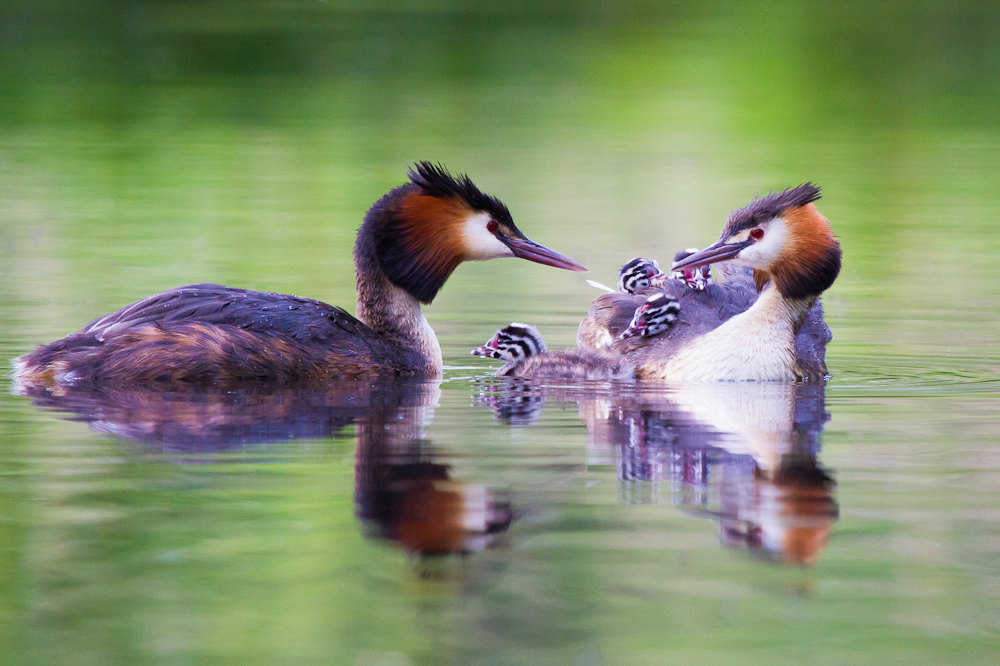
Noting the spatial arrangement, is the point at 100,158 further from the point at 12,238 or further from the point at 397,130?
the point at 12,238

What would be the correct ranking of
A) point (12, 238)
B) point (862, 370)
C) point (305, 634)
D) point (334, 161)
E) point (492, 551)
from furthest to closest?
point (334, 161), point (12, 238), point (862, 370), point (492, 551), point (305, 634)

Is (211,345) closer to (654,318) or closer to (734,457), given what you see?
(654,318)

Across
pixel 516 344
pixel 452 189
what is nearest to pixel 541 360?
pixel 516 344

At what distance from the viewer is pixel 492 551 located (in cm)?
464

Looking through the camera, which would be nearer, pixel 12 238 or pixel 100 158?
pixel 12 238

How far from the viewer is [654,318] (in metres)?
8.30

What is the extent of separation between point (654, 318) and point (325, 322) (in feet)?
5.77

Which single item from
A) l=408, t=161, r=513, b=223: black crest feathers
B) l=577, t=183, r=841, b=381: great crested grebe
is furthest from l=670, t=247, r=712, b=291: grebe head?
l=408, t=161, r=513, b=223: black crest feathers

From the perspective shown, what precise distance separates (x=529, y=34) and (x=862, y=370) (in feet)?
82.7

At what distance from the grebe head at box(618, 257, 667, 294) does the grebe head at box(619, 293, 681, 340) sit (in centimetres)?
72

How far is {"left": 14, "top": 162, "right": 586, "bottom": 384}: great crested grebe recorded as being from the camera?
7137 millimetres

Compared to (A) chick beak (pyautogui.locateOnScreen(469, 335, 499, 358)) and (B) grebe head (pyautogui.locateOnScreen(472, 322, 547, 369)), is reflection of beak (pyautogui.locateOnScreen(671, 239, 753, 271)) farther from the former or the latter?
(A) chick beak (pyautogui.locateOnScreen(469, 335, 499, 358))

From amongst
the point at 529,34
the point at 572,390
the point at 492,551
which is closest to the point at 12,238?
the point at 572,390

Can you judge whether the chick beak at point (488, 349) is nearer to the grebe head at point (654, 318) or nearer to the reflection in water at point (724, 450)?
the reflection in water at point (724, 450)
